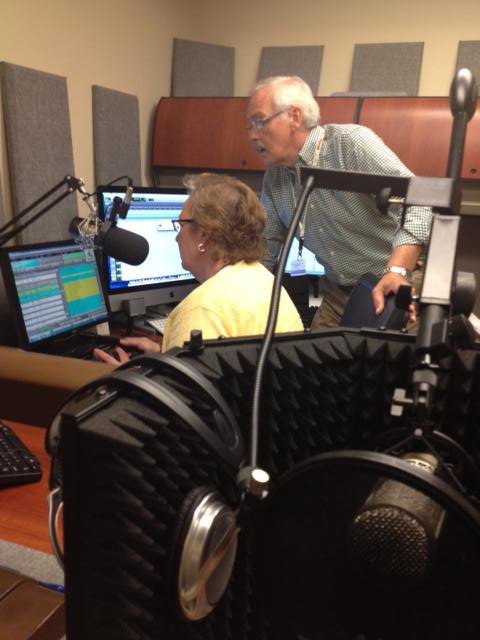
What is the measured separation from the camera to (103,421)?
0.34m

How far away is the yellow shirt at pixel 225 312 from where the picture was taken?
1205 millimetres

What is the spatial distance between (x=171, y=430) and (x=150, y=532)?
0.06 metres

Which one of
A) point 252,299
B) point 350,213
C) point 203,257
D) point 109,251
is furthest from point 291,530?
point 350,213

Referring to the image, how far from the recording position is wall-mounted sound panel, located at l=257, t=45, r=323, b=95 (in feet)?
10.7

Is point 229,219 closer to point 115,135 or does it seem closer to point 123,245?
point 123,245

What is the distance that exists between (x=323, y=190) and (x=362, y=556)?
1.67 m

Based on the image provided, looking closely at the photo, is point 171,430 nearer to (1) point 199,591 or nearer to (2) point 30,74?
(1) point 199,591

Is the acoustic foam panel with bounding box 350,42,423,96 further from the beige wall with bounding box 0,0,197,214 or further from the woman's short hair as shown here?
the woman's short hair

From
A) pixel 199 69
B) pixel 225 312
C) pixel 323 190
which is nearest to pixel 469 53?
pixel 199 69

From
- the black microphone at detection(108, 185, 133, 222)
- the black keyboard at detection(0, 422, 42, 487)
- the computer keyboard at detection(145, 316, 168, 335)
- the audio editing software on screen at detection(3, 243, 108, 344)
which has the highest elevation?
the black microphone at detection(108, 185, 133, 222)

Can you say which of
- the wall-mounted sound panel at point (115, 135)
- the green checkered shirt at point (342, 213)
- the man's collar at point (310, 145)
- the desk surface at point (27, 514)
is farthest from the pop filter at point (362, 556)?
the wall-mounted sound panel at point (115, 135)

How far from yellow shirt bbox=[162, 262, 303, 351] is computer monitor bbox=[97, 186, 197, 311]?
0.86 m

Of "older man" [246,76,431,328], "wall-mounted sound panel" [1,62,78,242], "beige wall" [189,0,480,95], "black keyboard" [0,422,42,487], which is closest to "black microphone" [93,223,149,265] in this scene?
"black keyboard" [0,422,42,487]

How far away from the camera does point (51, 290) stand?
5.71 ft
